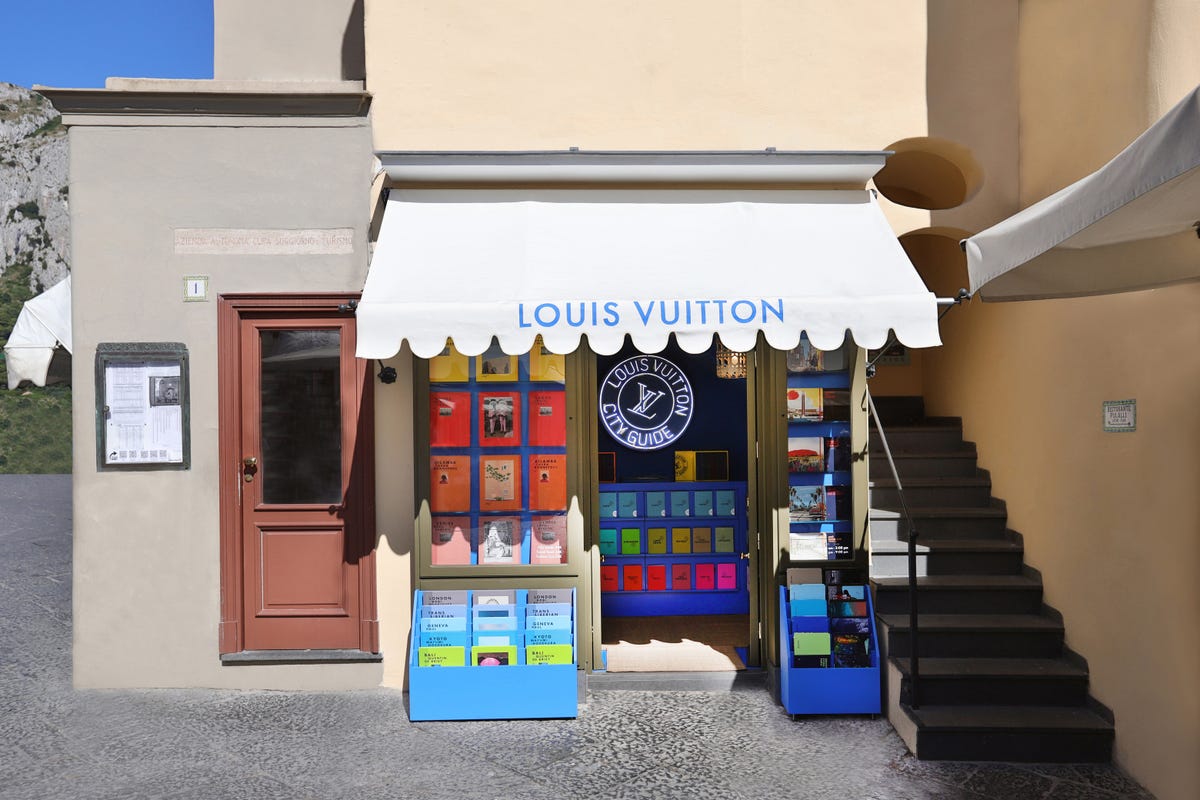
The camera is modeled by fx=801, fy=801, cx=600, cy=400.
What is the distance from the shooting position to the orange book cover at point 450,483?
19.6 ft

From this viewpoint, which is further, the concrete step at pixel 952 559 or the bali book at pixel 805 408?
the concrete step at pixel 952 559

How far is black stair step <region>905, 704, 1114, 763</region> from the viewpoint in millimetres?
4945

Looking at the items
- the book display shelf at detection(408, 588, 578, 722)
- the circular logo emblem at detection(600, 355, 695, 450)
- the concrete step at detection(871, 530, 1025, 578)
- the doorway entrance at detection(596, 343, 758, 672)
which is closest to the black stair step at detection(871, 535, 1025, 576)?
the concrete step at detection(871, 530, 1025, 578)

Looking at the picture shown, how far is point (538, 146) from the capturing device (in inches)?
→ 242

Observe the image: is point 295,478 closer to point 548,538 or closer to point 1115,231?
point 548,538

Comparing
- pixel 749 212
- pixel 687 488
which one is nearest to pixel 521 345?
pixel 749 212

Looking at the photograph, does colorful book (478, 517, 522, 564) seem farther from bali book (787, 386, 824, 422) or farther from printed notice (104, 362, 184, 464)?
printed notice (104, 362, 184, 464)

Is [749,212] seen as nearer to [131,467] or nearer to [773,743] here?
[773,743]

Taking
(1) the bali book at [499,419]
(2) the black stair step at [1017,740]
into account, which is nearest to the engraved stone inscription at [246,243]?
(1) the bali book at [499,419]

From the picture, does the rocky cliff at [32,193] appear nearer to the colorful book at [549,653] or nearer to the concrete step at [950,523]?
the colorful book at [549,653]

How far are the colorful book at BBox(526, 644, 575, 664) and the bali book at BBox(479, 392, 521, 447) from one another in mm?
1469

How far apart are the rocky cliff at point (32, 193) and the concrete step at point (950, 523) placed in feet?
165

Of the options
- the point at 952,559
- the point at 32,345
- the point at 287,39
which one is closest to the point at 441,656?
the point at 952,559

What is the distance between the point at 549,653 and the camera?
564 centimetres
